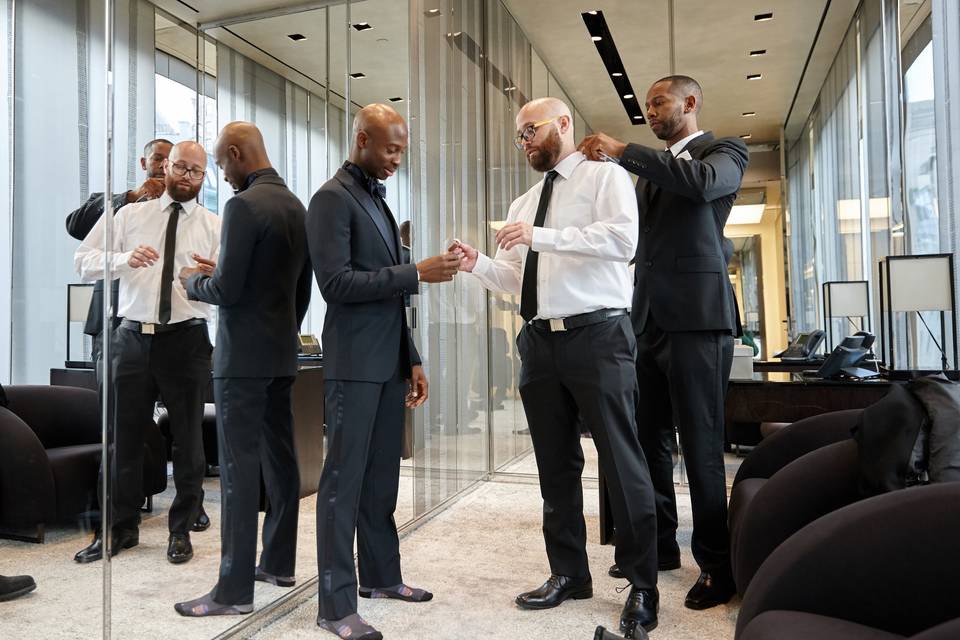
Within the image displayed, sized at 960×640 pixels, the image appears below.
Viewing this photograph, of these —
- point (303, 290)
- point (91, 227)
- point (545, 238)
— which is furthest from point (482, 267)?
point (91, 227)

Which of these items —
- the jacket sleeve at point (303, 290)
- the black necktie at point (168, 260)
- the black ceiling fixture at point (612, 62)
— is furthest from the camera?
the black ceiling fixture at point (612, 62)

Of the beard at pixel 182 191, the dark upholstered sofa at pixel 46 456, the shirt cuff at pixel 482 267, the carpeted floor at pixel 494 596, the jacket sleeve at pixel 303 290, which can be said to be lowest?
the carpeted floor at pixel 494 596

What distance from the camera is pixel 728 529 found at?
9.20 feet

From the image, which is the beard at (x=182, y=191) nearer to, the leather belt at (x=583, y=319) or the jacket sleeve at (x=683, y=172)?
→ the leather belt at (x=583, y=319)

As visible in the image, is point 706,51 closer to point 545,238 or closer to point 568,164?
point 568,164

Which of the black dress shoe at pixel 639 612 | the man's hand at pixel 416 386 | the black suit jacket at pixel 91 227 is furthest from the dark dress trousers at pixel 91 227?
the black dress shoe at pixel 639 612

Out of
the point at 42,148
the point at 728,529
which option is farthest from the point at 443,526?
the point at 42,148

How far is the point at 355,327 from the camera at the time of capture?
247 centimetres

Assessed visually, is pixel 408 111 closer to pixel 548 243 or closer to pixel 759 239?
pixel 548 243

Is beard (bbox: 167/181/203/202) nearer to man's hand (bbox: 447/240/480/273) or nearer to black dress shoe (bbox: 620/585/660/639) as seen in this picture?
man's hand (bbox: 447/240/480/273)

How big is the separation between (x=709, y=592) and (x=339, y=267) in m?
1.70

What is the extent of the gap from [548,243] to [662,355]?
733 mm

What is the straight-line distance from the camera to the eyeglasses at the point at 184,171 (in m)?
2.11

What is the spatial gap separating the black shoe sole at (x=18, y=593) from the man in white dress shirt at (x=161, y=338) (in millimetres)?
137
